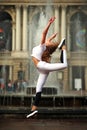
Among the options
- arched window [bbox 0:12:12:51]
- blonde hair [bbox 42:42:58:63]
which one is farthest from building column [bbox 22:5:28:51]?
blonde hair [bbox 42:42:58:63]

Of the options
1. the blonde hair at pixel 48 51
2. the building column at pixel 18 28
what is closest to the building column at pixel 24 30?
the building column at pixel 18 28

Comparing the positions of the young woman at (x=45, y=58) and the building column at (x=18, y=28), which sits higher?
the building column at (x=18, y=28)

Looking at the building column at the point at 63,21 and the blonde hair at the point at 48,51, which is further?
the building column at the point at 63,21

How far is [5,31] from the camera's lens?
5503 cm

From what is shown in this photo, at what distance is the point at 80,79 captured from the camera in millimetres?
53406

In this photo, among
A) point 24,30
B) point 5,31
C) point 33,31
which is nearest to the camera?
point 33,31

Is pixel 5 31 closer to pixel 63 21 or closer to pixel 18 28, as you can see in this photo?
pixel 18 28

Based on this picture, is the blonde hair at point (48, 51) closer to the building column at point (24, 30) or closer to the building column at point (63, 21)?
the building column at point (24, 30)

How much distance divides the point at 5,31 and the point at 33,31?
3.90m

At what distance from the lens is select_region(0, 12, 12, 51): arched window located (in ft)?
178

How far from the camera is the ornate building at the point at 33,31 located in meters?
53.4

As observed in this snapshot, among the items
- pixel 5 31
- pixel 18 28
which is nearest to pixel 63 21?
pixel 18 28

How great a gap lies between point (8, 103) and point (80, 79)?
1349 inches

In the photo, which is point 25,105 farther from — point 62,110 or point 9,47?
point 9,47
